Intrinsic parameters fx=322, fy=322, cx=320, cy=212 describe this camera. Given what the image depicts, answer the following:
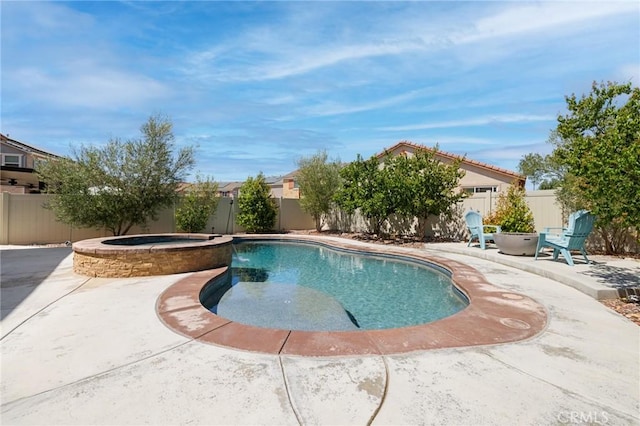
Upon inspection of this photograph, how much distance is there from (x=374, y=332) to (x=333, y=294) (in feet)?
10.6

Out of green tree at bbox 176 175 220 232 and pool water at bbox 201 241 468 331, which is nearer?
pool water at bbox 201 241 468 331

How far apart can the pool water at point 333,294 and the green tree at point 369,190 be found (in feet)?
10.4

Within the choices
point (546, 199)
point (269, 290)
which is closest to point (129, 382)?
point (269, 290)

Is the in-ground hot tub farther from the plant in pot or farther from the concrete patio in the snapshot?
the plant in pot

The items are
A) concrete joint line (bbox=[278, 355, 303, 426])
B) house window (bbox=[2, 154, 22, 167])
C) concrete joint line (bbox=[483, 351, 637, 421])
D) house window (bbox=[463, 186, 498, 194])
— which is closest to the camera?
concrete joint line (bbox=[278, 355, 303, 426])

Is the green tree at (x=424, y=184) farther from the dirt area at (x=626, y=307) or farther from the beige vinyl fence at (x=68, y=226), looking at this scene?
the dirt area at (x=626, y=307)

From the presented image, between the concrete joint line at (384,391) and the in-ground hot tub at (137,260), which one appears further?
the in-ground hot tub at (137,260)

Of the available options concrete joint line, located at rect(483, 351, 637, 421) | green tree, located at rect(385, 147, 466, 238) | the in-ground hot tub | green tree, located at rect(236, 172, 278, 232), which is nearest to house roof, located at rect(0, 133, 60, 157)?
green tree, located at rect(236, 172, 278, 232)

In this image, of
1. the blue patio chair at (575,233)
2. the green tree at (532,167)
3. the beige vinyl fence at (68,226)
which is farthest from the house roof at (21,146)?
the green tree at (532,167)

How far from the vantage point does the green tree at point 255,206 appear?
16.6 meters

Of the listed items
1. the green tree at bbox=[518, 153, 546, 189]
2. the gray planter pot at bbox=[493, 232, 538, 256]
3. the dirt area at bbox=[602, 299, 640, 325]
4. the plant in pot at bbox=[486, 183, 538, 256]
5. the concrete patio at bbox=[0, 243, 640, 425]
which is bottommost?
the concrete patio at bbox=[0, 243, 640, 425]

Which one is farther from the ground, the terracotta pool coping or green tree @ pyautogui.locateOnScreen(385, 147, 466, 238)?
green tree @ pyautogui.locateOnScreen(385, 147, 466, 238)

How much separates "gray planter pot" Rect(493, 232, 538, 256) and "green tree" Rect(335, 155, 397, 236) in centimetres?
506

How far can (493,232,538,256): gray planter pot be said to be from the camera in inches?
347
